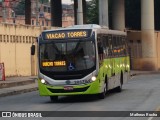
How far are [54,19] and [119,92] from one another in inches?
2189

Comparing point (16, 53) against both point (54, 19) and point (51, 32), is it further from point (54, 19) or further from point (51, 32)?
A: point (54, 19)

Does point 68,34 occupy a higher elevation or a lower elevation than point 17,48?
higher

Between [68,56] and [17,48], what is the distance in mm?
25601

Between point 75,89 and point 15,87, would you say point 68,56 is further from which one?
point 15,87

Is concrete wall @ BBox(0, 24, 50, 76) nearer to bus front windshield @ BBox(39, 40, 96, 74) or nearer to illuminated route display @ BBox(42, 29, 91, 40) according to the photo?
illuminated route display @ BBox(42, 29, 91, 40)

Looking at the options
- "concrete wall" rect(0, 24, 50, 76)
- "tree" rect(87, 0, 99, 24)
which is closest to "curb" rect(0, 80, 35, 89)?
"concrete wall" rect(0, 24, 50, 76)

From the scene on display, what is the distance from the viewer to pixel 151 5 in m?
66.3

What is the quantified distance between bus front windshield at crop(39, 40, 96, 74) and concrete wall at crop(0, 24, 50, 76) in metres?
21.8

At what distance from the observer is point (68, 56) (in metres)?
24.2

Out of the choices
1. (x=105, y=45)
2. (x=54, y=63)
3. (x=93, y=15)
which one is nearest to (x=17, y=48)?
(x=105, y=45)

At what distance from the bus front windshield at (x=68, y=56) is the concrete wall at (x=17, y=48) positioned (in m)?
21.8

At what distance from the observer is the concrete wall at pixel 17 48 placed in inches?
1836

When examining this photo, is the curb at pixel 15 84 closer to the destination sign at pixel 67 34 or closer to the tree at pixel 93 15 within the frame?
the destination sign at pixel 67 34

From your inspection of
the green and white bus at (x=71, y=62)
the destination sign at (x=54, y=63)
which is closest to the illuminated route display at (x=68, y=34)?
the green and white bus at (x=71, y=62)
